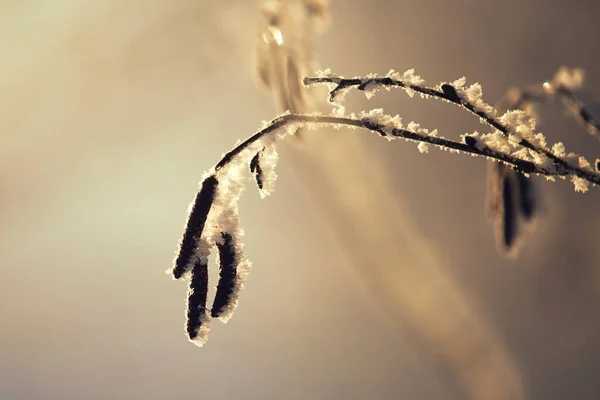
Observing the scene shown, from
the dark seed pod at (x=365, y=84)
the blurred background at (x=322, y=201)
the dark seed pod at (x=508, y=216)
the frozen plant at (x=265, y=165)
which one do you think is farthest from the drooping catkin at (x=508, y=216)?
the blurred background at (x=322, y=201)

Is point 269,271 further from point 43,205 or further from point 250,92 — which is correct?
point 43,205

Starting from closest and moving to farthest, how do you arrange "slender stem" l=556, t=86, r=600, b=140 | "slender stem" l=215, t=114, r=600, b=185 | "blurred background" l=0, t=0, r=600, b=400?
"slender stem" l=215, t=114, r=600, b=185 < "slender stem" l=556, t=86, r=600, b=140 < "blurred background" l=0, t=0, r=600, b=400

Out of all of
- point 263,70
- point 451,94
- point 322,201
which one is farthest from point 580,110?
point 322,201

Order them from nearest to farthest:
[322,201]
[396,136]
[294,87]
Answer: [396,136] → [294,87] → [322,201]

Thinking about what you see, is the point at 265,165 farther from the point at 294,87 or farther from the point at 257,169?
the point at 294,87

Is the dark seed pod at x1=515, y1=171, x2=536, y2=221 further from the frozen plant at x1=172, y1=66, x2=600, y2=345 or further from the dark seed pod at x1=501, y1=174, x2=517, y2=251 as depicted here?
the frozen plant at x1=172, y1=66, x2=600, y2=345

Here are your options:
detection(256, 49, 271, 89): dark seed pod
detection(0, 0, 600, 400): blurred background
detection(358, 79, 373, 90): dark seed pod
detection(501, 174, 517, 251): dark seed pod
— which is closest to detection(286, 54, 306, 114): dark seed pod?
detection(256, 49, 271, 89): dark seed pod
